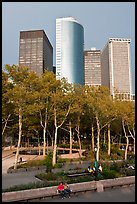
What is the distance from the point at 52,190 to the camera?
1246 cm

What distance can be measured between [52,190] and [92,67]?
184 meters

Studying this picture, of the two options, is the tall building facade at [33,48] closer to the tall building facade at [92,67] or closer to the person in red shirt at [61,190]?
the tall building facade at [92,67]

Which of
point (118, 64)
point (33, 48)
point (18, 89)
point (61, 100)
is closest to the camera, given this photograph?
point (18, 89)

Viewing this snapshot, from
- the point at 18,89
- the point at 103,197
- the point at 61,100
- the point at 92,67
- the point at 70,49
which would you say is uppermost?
the point at 70,49

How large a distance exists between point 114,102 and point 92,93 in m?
3.78

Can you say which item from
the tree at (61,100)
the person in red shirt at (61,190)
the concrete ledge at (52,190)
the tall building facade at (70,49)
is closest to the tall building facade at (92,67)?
the tall building facade at (70,49)

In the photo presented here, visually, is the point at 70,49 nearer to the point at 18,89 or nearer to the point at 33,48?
the point at 33,48

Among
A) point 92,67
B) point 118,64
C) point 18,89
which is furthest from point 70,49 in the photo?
point 18,89

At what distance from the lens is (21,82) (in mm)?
22750

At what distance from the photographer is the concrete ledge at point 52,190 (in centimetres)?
1152

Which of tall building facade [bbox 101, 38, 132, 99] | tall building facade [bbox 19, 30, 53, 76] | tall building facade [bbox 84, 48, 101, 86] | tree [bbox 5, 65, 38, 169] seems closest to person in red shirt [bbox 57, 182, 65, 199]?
tree [bbox 5, 65, 38, 169]

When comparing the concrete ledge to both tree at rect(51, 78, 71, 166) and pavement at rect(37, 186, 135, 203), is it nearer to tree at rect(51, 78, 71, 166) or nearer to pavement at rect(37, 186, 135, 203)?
pavement at rect(37, 186, 135, 203)

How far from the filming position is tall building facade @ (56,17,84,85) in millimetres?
162250

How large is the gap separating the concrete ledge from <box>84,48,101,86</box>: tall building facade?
17435 cm
